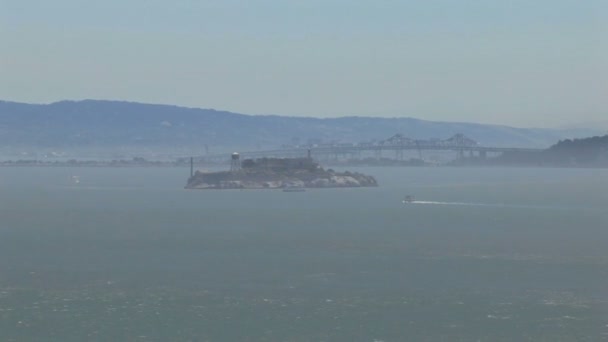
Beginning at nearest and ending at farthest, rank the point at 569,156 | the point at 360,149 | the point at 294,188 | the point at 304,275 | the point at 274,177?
the point at 304,275, the point at 294,188, the point at 274,177, the point at 360,149, the point at 569,156

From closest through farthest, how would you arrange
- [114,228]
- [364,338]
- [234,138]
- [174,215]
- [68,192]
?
[364,338] < [114,228] < [174,215] < [68,192] < [234,138]

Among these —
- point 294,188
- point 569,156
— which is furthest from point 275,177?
point 569,156

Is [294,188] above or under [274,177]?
under

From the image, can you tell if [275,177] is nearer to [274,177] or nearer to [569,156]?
[274,177]

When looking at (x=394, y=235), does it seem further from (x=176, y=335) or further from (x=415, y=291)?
(x=176, y=335)

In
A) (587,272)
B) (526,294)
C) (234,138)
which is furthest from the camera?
(234,138)

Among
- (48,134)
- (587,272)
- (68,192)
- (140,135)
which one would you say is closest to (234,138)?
(140,135)

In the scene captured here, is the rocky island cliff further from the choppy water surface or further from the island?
the choppy water surface
